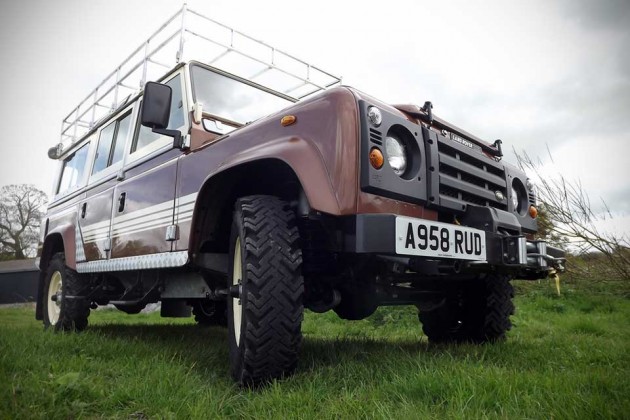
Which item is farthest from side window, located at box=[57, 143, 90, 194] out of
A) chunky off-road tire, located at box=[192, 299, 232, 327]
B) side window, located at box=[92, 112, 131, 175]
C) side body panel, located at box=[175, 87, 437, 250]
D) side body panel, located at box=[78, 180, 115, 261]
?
side body panel, located at box=[175, 87, 437, 250]

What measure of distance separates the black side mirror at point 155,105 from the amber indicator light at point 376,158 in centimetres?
157

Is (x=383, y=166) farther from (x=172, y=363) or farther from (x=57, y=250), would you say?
(x=57, y=250)

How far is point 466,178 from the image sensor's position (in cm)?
267

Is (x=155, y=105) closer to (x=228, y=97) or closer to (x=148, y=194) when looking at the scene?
(x=148, y=194)

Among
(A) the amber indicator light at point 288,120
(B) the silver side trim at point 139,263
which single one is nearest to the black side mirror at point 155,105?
(B) the silver side trim at point 139,263

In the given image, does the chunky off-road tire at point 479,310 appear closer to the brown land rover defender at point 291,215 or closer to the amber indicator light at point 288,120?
the brown land rover defender at point 291,215

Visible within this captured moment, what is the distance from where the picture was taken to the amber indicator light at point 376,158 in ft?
6.81

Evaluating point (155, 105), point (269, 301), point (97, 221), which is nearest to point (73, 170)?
point (97, 221)

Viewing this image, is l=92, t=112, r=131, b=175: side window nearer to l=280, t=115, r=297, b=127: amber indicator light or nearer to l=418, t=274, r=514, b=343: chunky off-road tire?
l=280, t=115, r=297, b=127: amber indicator light

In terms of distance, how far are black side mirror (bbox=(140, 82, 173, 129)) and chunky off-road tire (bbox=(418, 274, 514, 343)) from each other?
2326 millimetres

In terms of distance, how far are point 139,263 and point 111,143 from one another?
177 cm

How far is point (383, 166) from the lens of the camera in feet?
6.88

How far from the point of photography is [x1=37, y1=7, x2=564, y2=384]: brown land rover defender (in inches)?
82.5

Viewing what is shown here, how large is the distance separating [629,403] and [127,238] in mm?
3427
